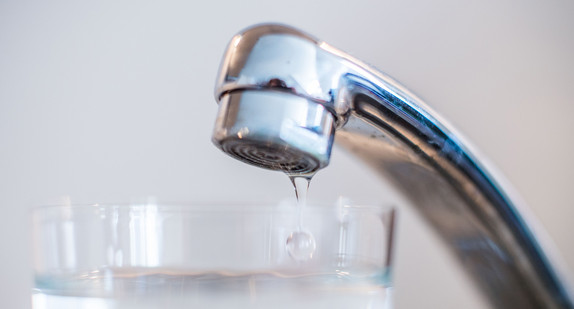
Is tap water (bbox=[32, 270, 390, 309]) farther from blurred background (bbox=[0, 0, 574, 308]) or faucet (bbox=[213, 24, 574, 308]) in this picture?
blurred background (bbox=[0, 0, 574, 308])

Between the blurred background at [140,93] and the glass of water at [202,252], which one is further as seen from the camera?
the blurred background at [140,93]

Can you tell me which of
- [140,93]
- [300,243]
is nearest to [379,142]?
[300,243]

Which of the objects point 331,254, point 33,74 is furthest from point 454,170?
point 33,74

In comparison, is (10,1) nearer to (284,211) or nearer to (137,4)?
(137,4)

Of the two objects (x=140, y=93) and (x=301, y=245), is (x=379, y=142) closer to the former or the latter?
(x=301, y=245)

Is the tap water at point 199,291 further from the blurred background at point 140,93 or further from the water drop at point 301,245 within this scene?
the blurred background at point 140,93

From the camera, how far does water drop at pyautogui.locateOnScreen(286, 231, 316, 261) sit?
24 cm

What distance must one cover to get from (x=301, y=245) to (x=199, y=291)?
50mm

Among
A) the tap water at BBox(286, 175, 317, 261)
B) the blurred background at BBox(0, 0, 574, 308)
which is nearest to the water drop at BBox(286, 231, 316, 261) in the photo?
the tap water at BBox(286, 175, 317, 261)

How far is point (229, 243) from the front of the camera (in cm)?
24

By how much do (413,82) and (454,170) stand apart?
10.7 inches

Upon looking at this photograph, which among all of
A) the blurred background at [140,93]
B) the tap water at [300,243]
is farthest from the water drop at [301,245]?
the blurred background at [140,93]

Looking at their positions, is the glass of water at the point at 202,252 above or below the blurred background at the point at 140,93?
below

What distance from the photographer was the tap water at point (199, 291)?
0.76ft
